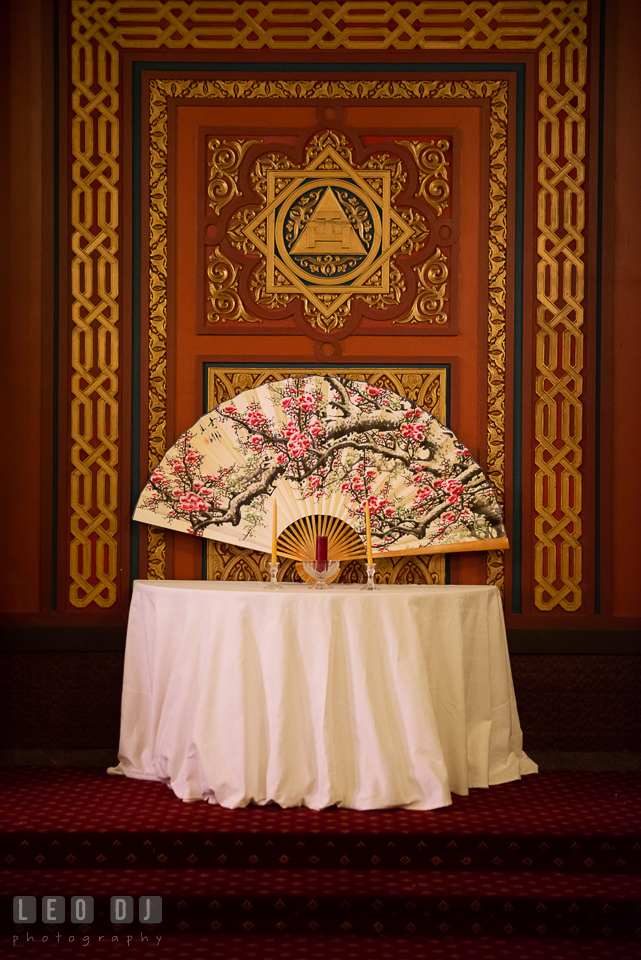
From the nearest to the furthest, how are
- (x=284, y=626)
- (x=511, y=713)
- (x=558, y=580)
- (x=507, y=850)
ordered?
1. (x=507, y=850)
2. (x=284, y=626)
3. (x=511, y=713)
4. (x=558, y=580)

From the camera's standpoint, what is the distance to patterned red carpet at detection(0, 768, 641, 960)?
2.27 metres

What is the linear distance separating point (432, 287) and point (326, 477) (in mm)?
911

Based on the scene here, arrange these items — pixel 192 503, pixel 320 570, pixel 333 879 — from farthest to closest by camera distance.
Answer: pixel 192 503 → pixel 320 570 → pixel 333 879

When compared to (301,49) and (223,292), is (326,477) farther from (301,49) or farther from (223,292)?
(301,49)

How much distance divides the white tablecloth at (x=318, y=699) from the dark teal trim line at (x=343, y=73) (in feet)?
2.41

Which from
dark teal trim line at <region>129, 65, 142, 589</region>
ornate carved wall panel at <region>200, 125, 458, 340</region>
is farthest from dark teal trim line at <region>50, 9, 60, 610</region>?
ornate carved wall panel at <region>200, 125, 458, 340</region>

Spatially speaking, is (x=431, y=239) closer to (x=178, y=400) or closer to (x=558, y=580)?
(x=178, y=400)

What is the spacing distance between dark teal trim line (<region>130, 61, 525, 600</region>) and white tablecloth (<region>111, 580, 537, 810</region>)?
733 millimetres

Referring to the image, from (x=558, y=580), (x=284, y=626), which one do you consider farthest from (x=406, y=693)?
(x=558, y=580)

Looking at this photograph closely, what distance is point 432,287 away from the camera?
11.3 ft

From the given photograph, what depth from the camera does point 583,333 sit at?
3.42 metres

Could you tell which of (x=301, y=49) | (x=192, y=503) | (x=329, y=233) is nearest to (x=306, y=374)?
(x=329, y=233)

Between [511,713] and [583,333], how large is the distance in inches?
61.4

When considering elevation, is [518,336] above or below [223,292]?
below
